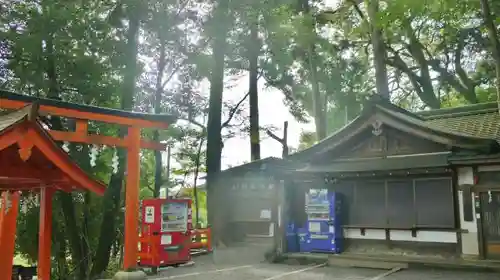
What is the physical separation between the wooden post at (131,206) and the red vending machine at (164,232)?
4.11 m

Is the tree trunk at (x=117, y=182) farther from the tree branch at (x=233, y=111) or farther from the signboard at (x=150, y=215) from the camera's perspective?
the tree branch at (x=233, y=111)

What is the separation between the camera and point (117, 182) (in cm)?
1731

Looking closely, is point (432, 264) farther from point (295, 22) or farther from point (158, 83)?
point (158, 83)

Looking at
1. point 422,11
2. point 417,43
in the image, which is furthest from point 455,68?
point 422,11

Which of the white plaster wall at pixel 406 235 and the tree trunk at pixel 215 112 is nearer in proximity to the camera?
the white plaster wall at pixel 406 235

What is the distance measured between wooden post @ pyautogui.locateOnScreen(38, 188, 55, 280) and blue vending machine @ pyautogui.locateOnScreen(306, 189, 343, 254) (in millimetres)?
9973

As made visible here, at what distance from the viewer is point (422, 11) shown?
14.5m

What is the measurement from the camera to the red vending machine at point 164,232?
14.1 metres

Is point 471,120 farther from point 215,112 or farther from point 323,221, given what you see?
point 215,112

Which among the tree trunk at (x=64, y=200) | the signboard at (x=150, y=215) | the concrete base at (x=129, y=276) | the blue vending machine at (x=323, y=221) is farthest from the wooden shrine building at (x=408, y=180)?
the tree trunk at (x=64, y=200)

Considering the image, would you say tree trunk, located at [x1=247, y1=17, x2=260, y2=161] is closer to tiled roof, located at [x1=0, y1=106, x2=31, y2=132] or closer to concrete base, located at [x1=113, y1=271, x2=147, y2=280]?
concrete base, located at [x1=113, y1=271, x2=147, y2=280]

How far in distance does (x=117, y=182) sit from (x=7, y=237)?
30.4 ft

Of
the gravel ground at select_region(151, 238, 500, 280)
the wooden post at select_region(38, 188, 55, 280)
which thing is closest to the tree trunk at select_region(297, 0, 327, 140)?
the gravel ground at select_region(151, 238, 500, 280)

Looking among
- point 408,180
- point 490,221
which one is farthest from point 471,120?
point 490,221
